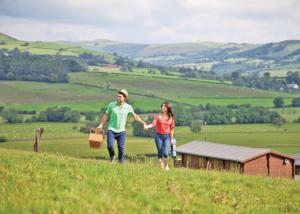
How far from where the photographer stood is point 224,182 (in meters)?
15.2

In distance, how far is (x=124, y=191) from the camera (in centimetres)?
1170

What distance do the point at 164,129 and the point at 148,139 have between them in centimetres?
8825

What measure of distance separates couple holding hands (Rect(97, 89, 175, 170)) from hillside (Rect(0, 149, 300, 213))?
9.43ft

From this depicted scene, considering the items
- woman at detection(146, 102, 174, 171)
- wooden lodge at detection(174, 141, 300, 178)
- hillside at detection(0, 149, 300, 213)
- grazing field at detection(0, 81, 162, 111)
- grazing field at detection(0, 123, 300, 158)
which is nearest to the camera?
hillside at detection(0, 149, 300, 213)

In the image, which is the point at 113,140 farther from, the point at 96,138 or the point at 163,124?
the point at 163,124

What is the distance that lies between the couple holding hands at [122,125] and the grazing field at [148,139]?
199 ft

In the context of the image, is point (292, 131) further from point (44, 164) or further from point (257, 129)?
point (44, 164)

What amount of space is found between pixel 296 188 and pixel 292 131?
341ft

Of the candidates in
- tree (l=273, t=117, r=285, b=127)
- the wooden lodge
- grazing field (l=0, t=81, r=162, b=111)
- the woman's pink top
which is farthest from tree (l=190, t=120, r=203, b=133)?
the woman's pink top

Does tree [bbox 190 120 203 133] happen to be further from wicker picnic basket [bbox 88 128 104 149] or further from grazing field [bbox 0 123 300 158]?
wicker picnic basket [bbox 88 128 104 149]

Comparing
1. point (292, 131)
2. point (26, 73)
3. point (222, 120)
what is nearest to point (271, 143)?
point (292, 131)

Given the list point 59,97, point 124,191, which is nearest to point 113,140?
point 124,191

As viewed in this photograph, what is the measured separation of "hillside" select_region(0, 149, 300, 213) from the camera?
10.1 meters

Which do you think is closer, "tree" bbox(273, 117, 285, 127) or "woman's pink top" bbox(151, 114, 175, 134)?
"woman's pink top" bbox(151, 114, 175, 134)
